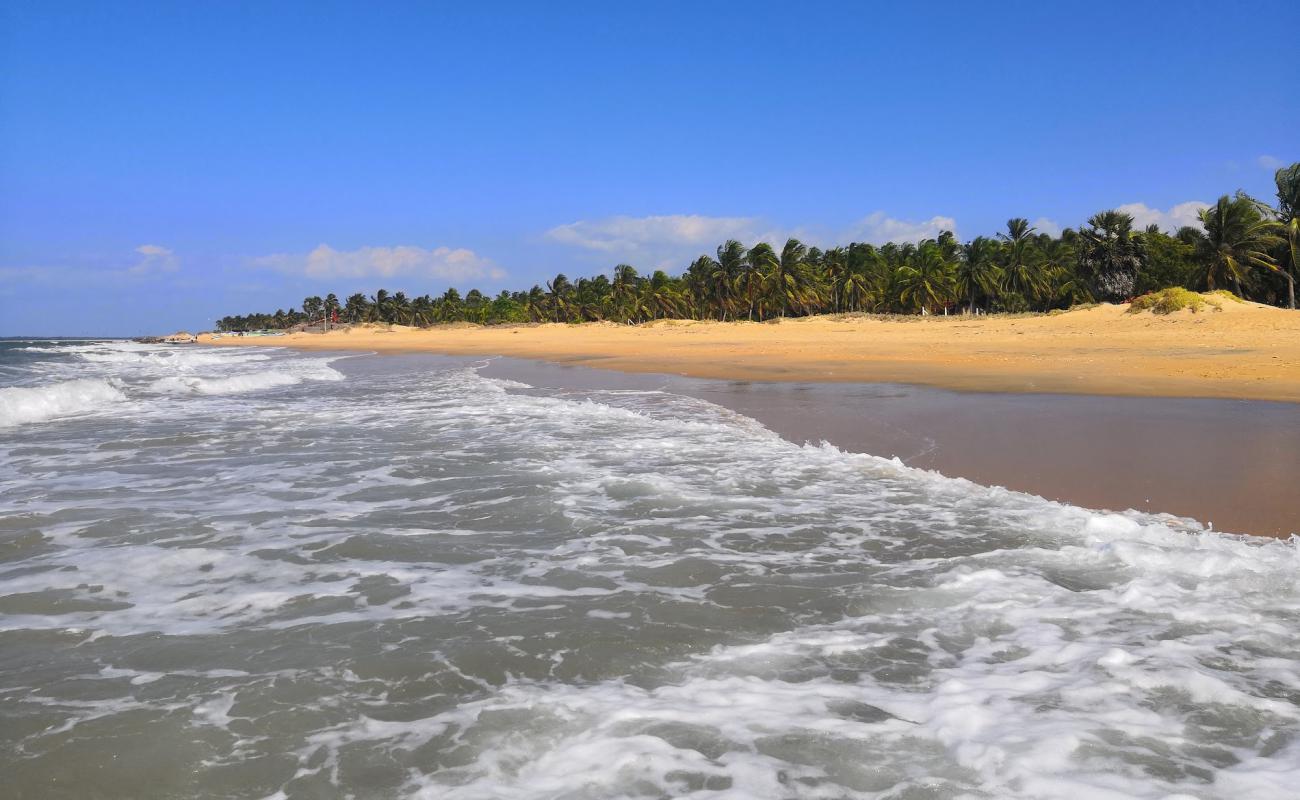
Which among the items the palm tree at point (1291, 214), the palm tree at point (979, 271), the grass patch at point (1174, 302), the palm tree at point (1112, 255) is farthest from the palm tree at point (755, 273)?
the grass patch at point (1174, 302)

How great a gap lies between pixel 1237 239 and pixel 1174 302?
65.4ft

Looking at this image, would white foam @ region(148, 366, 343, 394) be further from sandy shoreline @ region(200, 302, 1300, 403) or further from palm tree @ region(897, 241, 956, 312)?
palm tree @ region(897, 241, 956, 312)

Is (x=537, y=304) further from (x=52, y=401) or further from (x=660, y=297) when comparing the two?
(x=52, y=401)

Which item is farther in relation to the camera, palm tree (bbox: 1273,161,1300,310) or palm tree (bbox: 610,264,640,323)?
palm tree (bbox: 610,264,640,323)

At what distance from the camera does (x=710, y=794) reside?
2.72m

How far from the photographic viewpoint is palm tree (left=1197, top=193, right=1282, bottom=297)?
4391 cm

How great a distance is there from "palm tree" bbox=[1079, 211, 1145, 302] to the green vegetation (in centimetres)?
7

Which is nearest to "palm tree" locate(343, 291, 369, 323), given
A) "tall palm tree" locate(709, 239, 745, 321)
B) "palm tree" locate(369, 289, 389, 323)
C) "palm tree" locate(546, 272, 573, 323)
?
"palm tree" locate(369, 289, 389, 323)

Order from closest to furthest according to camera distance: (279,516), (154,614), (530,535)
→ 1. (154,614)
2. (530,535)
3. (279,516)

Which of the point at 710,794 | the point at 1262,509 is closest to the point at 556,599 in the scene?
the point at 710,794

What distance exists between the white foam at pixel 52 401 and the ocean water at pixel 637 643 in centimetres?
943

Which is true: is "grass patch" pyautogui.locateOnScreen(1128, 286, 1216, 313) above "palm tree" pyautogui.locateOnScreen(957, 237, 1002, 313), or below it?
below

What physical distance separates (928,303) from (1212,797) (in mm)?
69860

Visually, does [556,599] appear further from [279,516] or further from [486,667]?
[279,516]
